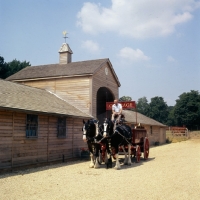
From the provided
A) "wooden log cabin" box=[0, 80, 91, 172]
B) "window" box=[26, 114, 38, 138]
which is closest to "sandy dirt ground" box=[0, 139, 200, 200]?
"wooden log cabin" box=[0, 80, 91, 172]

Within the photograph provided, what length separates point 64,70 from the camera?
21391 millimetres

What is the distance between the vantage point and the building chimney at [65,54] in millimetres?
23516

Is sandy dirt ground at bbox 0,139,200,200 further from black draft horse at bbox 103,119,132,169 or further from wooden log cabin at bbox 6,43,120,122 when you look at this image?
wooden log cabin at bbox 6,43,120,122

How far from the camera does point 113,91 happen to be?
892 inches

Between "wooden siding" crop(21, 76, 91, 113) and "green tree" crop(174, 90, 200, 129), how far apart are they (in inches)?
1882

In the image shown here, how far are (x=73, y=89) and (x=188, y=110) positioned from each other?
4970 centimetres

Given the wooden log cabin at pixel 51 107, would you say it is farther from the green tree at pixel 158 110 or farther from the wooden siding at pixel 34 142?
the green tree at pixel 158 110

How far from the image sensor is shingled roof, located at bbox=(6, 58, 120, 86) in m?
20.2

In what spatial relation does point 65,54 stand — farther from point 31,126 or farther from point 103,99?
point 31,126

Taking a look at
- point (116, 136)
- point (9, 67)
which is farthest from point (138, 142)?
point (9, 67)

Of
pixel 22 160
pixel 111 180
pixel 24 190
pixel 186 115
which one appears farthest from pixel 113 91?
pixel 186 115

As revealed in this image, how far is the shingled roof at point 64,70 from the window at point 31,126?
22.7ft

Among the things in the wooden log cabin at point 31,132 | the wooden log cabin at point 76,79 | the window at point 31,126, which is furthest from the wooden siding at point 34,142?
the wooden log cabin at point 76,79

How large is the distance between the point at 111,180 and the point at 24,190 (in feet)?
10.6
